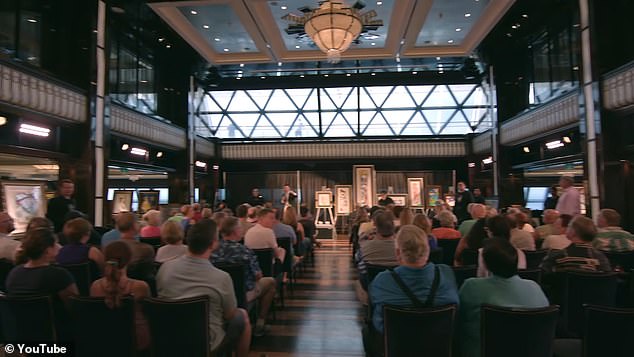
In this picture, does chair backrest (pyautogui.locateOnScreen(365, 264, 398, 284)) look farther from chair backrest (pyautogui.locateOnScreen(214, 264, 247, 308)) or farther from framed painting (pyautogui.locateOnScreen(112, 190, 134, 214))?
framed painting (pyautogui.locateOnScreen(112, 190, 134, 214))

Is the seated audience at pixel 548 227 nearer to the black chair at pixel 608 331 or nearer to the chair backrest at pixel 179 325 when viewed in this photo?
the black chair at pixel 608 331

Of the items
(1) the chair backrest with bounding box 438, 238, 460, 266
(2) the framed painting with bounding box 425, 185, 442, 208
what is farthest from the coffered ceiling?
(1) the chair backrest with bounding box 438, 238, 460, 266

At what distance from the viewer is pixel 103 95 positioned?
23.3ft

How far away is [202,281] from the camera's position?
92.4 inches

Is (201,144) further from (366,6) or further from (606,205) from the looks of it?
(606,205)

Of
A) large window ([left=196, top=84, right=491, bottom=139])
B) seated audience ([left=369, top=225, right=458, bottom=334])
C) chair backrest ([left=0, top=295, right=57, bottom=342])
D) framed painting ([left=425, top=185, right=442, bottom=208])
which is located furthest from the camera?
framed painting ([left=425, top=185, right=442, bottom=208])

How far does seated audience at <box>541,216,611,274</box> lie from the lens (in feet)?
9.90

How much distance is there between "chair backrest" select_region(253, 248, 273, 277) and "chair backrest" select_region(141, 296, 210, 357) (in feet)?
6.09

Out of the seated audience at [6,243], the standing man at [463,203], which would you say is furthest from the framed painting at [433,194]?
the seated audience at [6,243]

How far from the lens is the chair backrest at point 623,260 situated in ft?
11.5

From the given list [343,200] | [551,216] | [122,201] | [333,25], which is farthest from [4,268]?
[343,200]

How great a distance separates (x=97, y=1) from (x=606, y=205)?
9652 mm

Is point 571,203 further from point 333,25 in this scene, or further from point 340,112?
point 340,112

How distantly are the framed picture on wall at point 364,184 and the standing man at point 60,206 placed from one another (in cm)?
960
